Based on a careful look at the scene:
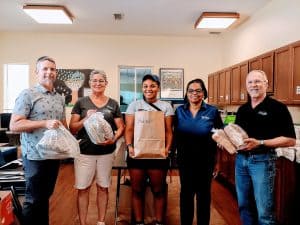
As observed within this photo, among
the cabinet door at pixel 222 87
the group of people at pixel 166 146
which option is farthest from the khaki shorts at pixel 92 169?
the cabinet door at pixel 222 87

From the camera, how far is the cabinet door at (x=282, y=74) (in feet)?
10.6

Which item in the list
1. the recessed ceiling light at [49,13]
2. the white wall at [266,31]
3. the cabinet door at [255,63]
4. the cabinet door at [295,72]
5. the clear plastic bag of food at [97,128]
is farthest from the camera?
the recessed ceiling light at [49,13]

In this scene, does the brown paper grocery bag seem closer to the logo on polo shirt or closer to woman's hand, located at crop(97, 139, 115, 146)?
woman's hand, located at crop(97, 139, 115, 146)

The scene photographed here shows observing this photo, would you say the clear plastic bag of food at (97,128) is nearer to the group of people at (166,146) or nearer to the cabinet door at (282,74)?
the group of people at (166,146)

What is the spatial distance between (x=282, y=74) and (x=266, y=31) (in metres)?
1.38

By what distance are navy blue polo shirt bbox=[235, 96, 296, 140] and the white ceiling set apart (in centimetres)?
267

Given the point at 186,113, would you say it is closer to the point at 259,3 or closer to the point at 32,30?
the point at 259,3

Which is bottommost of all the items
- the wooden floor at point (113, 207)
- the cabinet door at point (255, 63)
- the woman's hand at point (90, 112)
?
the wooden floor at point (113, 207)

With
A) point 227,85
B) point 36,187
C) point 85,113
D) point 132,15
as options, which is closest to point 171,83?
point 227,85

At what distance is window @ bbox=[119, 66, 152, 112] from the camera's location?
6691mm

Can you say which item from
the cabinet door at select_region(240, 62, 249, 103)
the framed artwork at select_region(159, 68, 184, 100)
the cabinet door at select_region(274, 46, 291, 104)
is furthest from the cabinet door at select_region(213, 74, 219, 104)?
the cabinet door at select_region(274, 46, 291, 104)

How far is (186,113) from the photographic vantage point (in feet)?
8.23

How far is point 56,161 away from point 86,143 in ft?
1.05

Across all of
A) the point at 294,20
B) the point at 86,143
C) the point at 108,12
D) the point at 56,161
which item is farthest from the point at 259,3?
the point at 56,161
